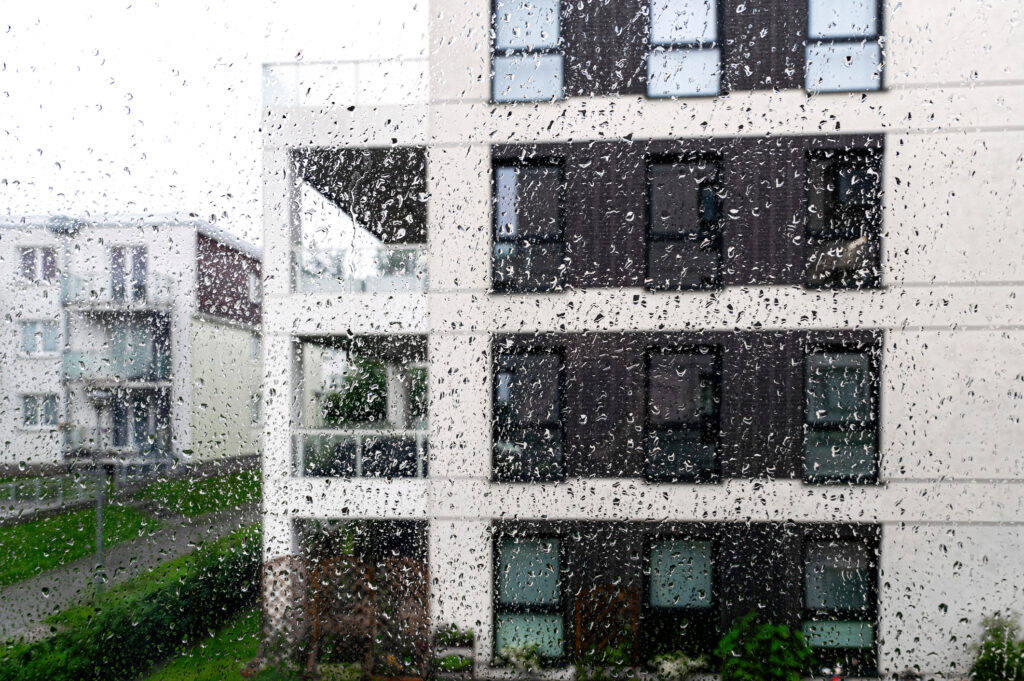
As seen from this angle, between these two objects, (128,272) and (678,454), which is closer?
(128,272)

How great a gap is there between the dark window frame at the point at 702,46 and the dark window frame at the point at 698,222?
0.35ft

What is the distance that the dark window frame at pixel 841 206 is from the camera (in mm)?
754

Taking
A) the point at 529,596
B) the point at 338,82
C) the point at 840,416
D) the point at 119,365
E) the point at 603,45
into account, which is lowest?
the point at 529,596

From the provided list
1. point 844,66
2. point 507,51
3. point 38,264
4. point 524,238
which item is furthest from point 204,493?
point 844,66

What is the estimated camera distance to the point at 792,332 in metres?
0.75

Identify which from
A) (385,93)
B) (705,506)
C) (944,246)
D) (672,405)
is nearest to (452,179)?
A: (385,93)

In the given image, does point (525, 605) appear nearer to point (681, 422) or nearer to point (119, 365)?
point (681, 422)

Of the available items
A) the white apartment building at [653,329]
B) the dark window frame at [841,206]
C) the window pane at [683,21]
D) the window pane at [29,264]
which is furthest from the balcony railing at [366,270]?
the dark window frame at [841,206]

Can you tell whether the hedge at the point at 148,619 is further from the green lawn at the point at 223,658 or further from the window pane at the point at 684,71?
the window pane at the point at 684,71

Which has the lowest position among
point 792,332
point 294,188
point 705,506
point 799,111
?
point 705,506

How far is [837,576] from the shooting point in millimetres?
786

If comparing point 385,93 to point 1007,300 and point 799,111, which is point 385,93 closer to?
point 799,111

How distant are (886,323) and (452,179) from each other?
2.70 feet

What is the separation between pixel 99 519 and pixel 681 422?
1.07 meters
